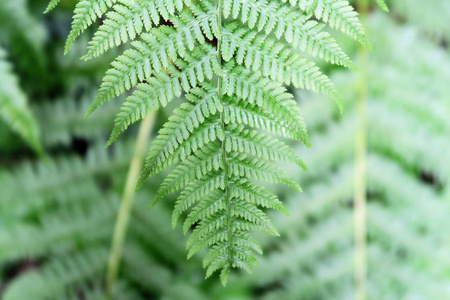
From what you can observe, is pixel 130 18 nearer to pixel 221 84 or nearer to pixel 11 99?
pixel 221 84

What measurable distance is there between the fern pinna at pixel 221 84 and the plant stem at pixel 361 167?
110cm

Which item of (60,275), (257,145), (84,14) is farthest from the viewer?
(60,275)

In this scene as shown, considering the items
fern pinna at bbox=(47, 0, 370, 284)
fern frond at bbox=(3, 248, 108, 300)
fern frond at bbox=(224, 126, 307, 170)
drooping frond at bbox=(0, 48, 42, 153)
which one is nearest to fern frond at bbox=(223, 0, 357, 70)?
fern pinna at bbox=(47, 0, 370, 284)

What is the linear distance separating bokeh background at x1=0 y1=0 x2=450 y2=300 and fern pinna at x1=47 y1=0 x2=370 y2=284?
3.20 ft

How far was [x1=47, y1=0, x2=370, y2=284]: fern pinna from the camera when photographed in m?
0.89

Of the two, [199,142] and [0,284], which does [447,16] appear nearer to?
[199,142]

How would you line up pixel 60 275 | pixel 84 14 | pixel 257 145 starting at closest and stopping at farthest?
1. pixel 84 14
2. pixel 257 145
3. pixel 60 275

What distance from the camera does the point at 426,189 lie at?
6.38 feet

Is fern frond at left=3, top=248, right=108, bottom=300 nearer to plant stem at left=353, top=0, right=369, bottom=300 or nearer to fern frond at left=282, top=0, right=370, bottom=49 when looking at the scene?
plant stem at left=353, top=0, right=369, bottom=300

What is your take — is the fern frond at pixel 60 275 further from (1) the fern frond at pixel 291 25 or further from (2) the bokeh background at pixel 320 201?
(1) the fern frond at pixel 291 25

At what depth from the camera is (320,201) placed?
6.42ft

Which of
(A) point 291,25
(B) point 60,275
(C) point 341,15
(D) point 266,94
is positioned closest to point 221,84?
(D) point 266,94

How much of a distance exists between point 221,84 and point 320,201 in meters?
1.22

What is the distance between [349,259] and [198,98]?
141cm
